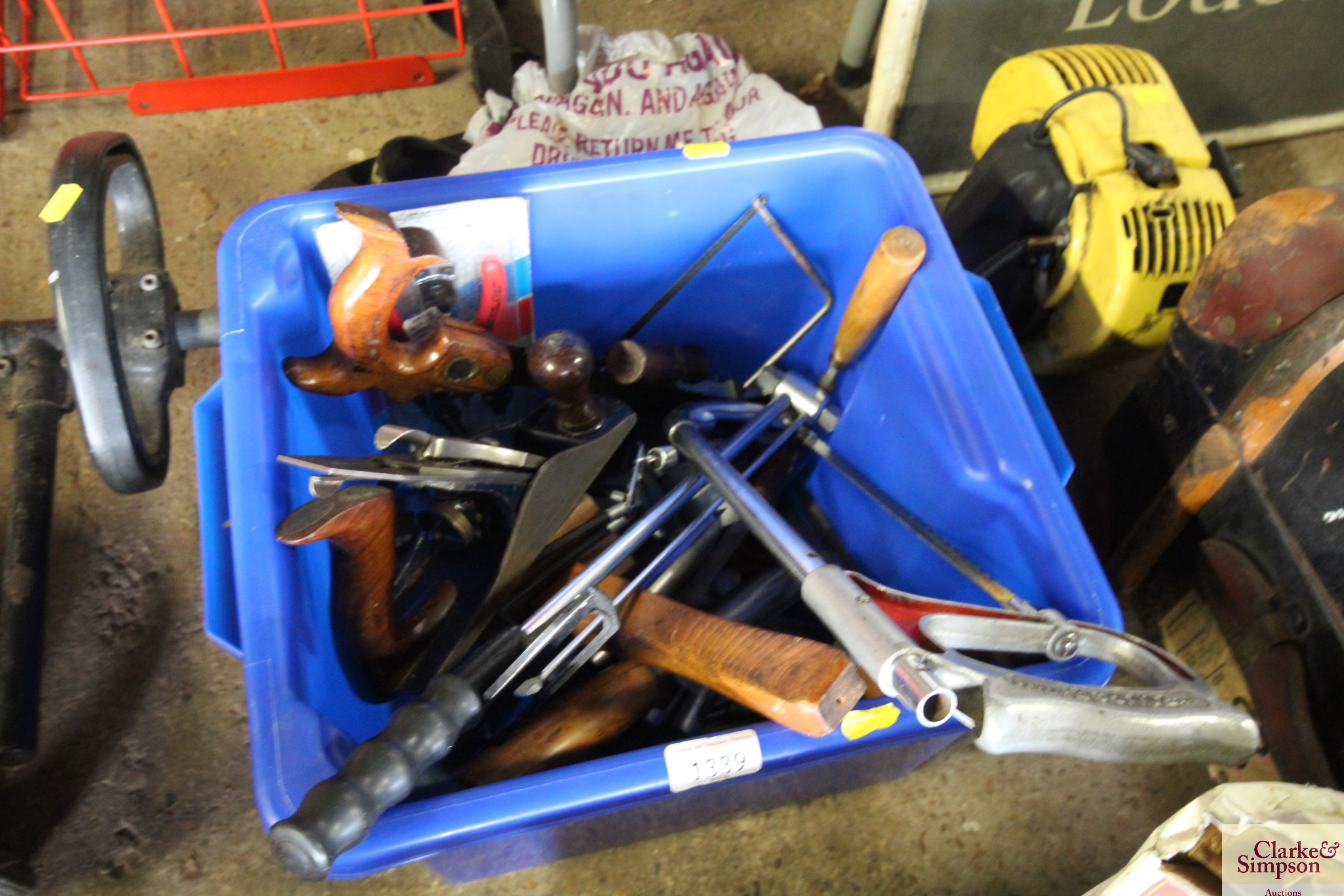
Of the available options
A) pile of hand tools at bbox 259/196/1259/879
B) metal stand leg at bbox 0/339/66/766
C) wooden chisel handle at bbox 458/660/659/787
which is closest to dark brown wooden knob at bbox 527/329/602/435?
pile of hand tools at bbox 259/196/1259/879

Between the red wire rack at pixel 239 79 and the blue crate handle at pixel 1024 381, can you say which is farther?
the red wire rack at pixel 239 79

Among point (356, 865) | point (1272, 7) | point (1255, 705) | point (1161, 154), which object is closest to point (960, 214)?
point (1161, 154)

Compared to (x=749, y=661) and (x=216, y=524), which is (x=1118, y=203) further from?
(x=216, y=524)

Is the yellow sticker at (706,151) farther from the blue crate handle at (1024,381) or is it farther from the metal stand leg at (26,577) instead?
the metal stand leg at (26,577)

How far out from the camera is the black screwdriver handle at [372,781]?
19.0 inches

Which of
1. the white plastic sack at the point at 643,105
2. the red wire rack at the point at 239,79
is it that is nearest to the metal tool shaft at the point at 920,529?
the white plastic sack at the point at 643,105

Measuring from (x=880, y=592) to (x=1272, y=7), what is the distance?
1194 mm

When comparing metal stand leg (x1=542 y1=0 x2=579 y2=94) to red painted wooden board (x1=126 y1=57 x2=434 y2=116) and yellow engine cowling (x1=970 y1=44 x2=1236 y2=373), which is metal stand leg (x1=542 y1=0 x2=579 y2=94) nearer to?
red painted wooden board (x1=126 y1=57 x2=434 y2=116)

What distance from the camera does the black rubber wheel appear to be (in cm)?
66

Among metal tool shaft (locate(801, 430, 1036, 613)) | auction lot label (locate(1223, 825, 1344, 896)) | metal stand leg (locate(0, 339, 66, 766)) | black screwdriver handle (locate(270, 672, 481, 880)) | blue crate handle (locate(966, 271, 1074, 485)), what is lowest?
metal stand leg (locate(0, 339, 66, 766))

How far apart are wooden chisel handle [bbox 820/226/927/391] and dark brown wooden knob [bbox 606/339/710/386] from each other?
→ 0.14 metres

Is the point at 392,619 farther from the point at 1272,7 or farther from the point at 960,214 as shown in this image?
the point at 1272,7

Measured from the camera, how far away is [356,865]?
0.55 metres

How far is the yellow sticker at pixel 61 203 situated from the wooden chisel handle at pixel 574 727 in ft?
1.72
